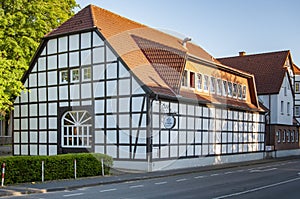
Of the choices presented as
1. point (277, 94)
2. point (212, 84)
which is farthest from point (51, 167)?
point (277, 94)

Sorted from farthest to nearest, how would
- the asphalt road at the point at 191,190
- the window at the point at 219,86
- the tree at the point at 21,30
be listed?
the window at the point at 219,86 < the tree at the point at 21,30 < the asphalt road at the point at 191,190

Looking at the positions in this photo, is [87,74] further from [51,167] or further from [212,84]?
[212,84]

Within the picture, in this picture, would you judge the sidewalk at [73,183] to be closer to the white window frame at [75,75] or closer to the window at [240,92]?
the white window frame at [75,75]

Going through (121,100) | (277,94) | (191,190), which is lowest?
(191,190)

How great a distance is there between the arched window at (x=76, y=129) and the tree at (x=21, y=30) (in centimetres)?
349

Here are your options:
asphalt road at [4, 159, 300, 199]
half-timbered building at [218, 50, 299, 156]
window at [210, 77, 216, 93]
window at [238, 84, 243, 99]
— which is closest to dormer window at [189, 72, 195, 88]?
window at [210, 77, 216, 93]

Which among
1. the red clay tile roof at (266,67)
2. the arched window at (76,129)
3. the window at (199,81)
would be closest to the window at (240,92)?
the window at (199,81)

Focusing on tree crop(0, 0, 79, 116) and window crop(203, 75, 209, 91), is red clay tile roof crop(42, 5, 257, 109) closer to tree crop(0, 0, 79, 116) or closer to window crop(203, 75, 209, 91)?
A: window crop(203, 75, 209, 91)

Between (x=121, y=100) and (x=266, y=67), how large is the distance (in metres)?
25.9

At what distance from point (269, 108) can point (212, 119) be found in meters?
15.6

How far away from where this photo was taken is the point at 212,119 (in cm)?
2894

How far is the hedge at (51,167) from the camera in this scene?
16.7 m

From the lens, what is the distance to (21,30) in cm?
2864

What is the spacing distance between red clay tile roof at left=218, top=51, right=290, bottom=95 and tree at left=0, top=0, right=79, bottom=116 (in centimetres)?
2215
